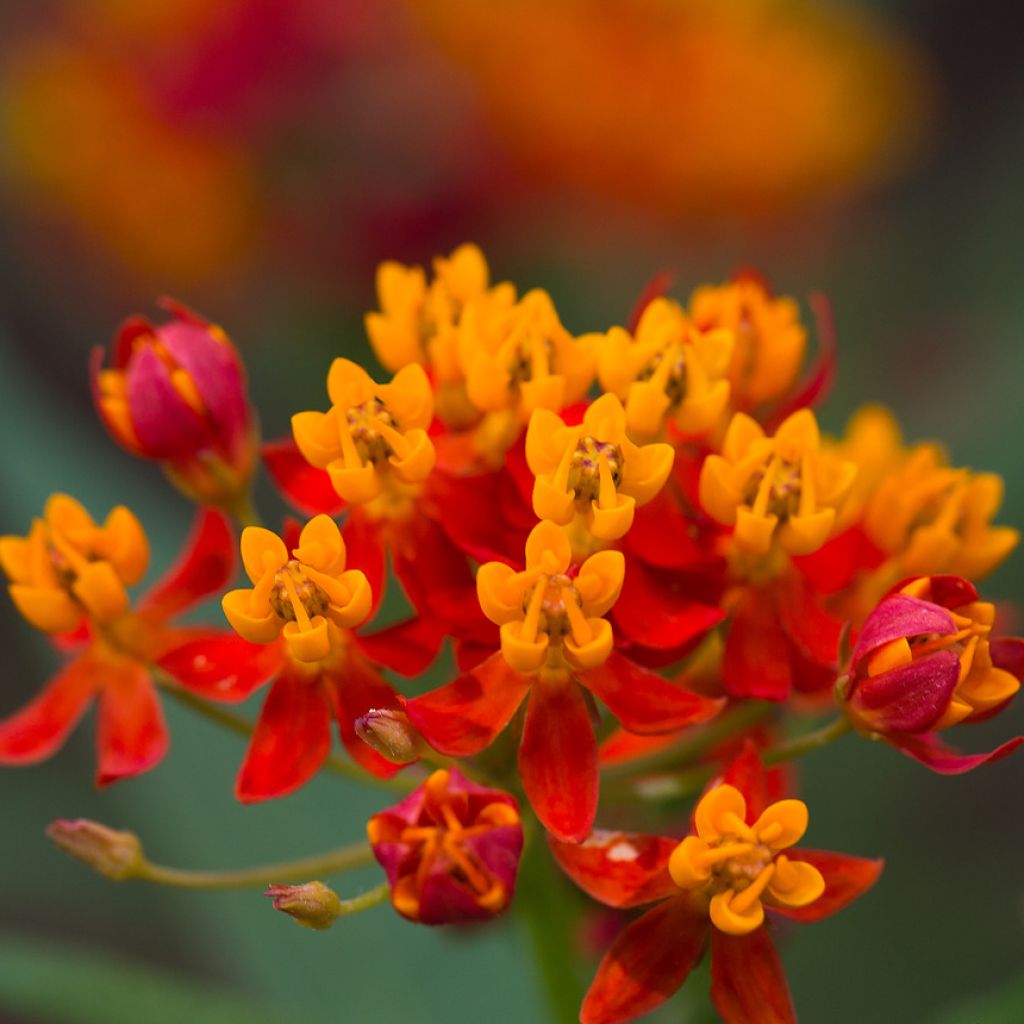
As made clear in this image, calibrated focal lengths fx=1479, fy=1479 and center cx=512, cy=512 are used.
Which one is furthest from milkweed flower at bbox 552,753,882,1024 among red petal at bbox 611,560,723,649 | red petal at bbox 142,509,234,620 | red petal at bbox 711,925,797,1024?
red petal at bbox 142,509,234,620

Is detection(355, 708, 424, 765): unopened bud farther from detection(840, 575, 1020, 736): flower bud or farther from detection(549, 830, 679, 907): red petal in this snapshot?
detection(840, 575, 1020, 736): flower bud

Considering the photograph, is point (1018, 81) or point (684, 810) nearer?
point (684, 810)

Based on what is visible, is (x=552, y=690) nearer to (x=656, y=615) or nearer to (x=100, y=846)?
(x=656, y=615)

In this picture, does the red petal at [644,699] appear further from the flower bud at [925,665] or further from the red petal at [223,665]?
the red petal at [223,665]

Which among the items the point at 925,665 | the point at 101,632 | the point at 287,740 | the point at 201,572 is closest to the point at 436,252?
the point at 201,572

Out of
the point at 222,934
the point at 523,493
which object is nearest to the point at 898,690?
the point at 523,493

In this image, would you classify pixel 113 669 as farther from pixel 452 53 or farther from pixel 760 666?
pixel 452 53

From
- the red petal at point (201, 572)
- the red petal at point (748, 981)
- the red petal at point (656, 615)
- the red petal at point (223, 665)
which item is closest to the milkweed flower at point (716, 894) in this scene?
the red petal at point (748, 981)
